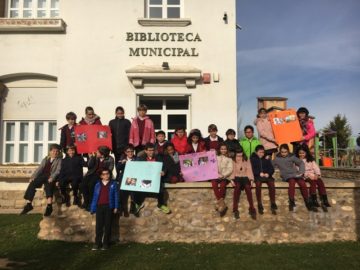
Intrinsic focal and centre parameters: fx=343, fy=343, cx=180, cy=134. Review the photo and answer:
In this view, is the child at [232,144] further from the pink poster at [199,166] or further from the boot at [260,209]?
the boot at [260,209]

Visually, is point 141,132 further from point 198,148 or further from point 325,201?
point 325,201

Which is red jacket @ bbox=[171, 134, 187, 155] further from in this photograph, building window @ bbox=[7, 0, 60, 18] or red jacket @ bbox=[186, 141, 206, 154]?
building window @ bbox=[7, 0, 60, 18]

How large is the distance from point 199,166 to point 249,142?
1399mm

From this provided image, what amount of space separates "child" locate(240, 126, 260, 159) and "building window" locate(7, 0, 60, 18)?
7682mm

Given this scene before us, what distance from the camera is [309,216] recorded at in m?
7.90

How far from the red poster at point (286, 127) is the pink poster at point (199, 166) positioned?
188 cm

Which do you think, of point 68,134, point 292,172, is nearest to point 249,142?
point 292,172

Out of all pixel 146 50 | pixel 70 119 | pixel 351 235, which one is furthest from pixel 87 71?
pixel 351 235

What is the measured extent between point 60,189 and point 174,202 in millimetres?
2645

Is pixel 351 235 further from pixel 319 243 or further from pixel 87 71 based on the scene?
pixel 87 71

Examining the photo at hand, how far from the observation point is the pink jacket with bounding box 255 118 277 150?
856 cm

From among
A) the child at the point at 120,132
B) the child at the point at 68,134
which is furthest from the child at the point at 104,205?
the child at the point at 68,134

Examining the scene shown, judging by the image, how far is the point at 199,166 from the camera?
8023 millimetres

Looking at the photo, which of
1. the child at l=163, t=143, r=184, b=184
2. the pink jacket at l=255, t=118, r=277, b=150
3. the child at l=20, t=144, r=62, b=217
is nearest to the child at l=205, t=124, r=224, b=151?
the child at l=163, t=143, r=184, b=184
